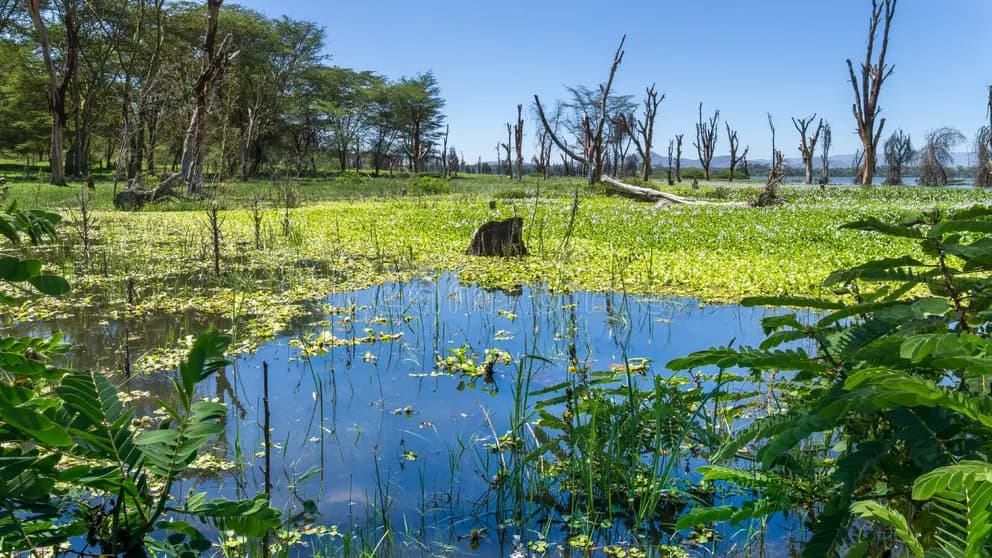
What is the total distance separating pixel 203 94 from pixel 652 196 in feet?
42.8

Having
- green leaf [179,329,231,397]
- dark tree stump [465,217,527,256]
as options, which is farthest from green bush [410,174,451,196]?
green leaf [179,329,231,397]

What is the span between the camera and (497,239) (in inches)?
345

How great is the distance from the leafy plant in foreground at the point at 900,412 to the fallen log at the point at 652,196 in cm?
1539

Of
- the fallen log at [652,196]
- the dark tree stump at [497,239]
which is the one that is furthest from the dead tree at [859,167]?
the dark tree stump at [497,239]

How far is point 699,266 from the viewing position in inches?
289

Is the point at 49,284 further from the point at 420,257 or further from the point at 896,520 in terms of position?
the point at 420,257

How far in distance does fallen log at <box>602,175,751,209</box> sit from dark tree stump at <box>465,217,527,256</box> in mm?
8892

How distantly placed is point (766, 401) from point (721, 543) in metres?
1.36

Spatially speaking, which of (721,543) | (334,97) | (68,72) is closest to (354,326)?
(721,543)

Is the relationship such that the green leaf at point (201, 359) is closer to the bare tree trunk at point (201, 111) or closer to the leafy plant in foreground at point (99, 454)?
the leafy plant in foreground at point (99, 454)

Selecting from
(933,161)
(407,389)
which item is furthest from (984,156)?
(407,389)

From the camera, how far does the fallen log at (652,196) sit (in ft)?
56.5

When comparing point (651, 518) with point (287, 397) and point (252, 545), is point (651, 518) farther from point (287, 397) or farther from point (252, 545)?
point (287, 397)

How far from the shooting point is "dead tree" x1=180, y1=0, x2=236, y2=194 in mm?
15922
